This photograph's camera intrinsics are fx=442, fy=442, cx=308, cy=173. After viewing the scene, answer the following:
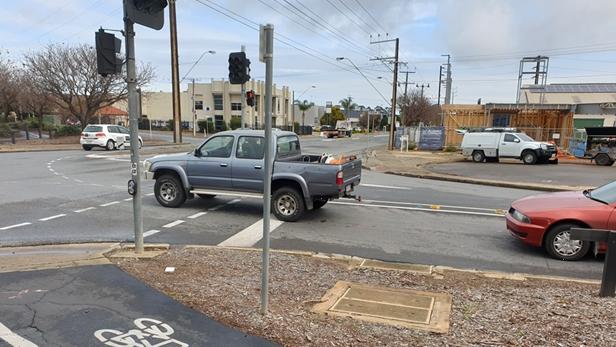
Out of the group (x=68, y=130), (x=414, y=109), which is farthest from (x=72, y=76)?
(x=414, y=109)

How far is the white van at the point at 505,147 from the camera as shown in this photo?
25688 mm

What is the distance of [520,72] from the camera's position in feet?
185

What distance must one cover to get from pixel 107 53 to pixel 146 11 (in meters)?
0.72

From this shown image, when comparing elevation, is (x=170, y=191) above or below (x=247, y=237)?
above

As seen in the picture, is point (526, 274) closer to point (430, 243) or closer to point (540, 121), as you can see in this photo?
point (430, 243)

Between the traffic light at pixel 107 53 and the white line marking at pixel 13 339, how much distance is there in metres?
3.08

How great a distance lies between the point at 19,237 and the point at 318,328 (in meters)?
5.88

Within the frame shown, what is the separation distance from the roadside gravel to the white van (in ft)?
74.3

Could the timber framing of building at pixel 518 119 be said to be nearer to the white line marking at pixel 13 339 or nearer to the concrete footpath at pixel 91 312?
the concrete footpath at pixel 91 312

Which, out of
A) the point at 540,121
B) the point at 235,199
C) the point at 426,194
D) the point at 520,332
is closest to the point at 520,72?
the point at 540,121

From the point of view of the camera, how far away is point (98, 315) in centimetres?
414

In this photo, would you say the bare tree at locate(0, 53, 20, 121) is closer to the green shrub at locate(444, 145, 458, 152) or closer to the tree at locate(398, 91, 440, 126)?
the green shrub at locate(444, 145, 458, 152)

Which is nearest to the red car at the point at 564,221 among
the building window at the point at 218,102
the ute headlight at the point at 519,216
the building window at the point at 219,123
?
the ute headlight at the point at 519,216

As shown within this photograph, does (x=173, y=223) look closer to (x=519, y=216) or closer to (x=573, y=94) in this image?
(x=519, y=216)
